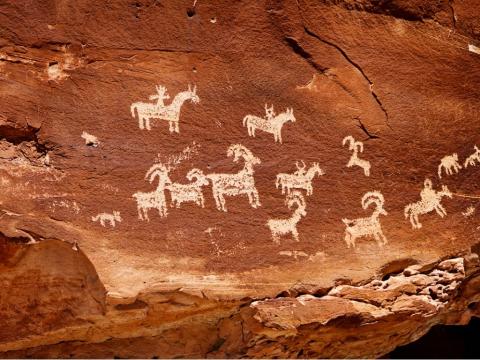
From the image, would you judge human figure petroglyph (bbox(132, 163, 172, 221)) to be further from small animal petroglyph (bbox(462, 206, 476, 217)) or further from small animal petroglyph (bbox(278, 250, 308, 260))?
small animal petroglyph (bbox(462, 206, 476, 217))

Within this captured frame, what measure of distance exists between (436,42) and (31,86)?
189 cm

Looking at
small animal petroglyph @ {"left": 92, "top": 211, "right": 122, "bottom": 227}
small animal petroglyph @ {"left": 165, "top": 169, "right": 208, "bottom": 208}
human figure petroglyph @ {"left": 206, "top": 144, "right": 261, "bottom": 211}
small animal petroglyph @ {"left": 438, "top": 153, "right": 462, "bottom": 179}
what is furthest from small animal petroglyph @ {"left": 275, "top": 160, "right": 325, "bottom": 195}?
small animal petroglyph @ {"left": 92, "top": 211, "right": 122, "bottom": 227}

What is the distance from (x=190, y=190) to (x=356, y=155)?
78cm

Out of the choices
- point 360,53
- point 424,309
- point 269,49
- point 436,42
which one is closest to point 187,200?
point 269,49

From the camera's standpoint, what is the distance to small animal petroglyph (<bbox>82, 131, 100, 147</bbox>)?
2199mm

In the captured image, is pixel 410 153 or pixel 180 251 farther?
pixel 410 153

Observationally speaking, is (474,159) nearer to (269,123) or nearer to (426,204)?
(426,204)

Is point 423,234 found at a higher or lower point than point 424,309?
higher

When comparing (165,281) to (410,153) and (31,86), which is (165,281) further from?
(410,153)

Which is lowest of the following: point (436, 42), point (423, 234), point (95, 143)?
point (423, 234)

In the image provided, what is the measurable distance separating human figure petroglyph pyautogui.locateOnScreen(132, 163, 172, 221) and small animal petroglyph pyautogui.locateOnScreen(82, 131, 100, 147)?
0.26 m

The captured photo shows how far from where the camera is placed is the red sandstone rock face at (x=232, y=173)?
2172 millimetres

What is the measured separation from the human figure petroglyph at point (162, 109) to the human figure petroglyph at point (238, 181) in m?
0.27

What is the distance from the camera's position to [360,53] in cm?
241
